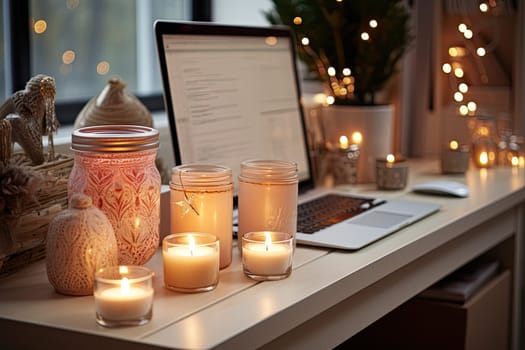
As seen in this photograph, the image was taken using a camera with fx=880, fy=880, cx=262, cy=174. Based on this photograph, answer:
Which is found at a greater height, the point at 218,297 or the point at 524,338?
the point at 218,297

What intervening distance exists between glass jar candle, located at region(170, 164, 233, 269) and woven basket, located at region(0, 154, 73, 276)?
0.17 m

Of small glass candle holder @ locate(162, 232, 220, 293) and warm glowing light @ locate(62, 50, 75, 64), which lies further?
warm glowing light @ locate(62, 50, 75, 64)

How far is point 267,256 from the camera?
1.24 meters

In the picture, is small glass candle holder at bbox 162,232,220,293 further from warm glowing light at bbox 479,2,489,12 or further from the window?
warm glowing light at bbox 479,2,489,12

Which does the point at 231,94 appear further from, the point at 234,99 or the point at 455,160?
the point at 455,160

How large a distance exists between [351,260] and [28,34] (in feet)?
3.82

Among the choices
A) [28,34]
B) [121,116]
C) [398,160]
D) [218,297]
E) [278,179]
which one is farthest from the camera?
[28,34]

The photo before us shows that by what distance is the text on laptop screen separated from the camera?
163cm

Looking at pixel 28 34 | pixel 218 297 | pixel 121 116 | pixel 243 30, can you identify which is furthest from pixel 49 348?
pixel 28 34

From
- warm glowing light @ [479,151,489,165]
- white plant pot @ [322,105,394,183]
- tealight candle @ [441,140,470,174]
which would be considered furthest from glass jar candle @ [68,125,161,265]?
warm glowing light @ [479,151,489,165]

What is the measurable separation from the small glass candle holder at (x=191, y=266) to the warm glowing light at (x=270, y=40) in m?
0.82

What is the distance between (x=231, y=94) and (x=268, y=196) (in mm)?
460

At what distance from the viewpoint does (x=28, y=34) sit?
214cm

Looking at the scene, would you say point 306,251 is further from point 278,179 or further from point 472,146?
point 472,146
